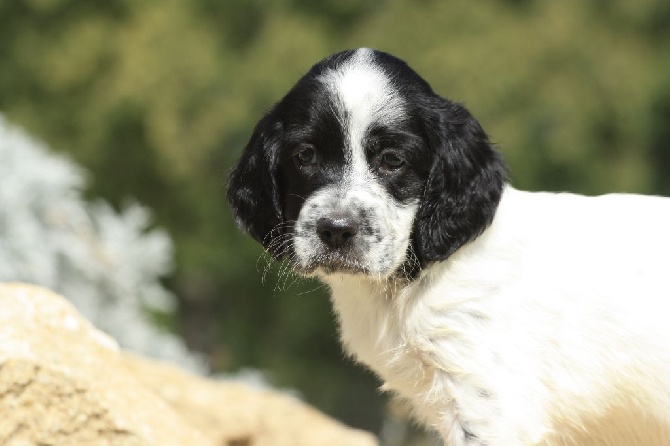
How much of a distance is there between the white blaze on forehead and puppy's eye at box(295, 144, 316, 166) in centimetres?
19

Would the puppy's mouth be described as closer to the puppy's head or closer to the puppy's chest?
the puppy's head

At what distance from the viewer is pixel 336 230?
4.35 meters

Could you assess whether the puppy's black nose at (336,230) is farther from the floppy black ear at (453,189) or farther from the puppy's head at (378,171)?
the floppy black ear at (453,189)

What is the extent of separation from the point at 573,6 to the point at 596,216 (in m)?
7.34

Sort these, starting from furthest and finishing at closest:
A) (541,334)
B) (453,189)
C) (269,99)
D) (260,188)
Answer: (269,99) → (260,188) → (453,189) → (541,334)

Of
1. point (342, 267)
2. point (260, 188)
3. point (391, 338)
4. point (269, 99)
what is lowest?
point (391, 338)

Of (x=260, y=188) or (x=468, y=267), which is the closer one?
(x=468, y=267)

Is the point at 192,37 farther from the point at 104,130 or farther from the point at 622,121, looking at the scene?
the point at 622,121

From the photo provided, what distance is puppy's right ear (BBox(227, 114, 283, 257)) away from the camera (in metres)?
4.87

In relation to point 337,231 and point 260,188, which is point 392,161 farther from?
point 260,188

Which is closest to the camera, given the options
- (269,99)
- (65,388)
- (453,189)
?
(453,189)

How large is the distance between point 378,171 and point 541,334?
98cm

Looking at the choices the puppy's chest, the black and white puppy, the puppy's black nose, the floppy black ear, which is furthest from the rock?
the floppy black ear

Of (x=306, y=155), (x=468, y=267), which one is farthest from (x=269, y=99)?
(x=468, y=267)
